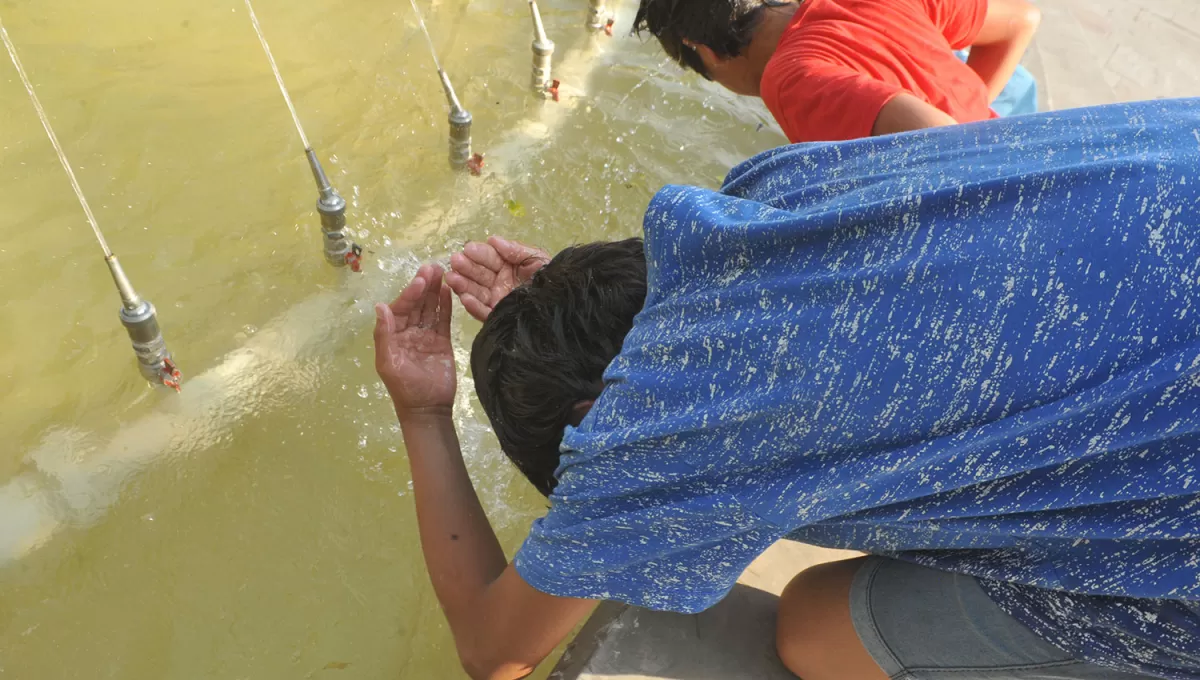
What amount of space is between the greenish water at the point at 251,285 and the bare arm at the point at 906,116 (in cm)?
81

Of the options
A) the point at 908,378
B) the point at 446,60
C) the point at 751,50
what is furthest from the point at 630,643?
the point at 446,60

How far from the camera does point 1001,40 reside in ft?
6.84

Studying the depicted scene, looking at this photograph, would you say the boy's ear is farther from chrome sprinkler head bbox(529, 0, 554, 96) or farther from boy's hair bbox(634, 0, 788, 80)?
chrome sprinkler head bbox(529, 0, 554, 96)

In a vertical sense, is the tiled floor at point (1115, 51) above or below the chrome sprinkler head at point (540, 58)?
below

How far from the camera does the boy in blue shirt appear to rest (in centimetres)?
74

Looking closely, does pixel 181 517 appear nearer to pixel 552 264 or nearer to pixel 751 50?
pixel 552 264

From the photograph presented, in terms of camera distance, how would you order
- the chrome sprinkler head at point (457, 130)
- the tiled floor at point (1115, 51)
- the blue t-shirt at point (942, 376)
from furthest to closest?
the tiled floor at point (1115, 51)
the chrome sprinkler head at point (457, 130)
the blue t-shirt at point (942, 376)

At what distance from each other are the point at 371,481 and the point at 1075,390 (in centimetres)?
129

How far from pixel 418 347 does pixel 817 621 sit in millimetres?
718

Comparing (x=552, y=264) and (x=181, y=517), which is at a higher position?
(x=552, y=264)

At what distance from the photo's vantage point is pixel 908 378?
2.57 feet

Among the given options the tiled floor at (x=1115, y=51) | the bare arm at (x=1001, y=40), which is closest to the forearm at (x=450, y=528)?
the bare arm at (x=1001, y=40)

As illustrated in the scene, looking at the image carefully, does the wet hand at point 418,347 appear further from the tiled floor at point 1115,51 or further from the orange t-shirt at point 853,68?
the tiled floor at point 1115,51

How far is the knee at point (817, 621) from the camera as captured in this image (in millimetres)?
1185
